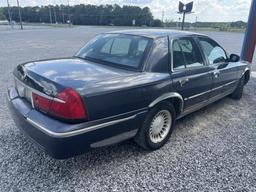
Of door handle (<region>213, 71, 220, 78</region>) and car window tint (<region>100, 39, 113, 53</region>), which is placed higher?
car window tint (<region>100, 39, 113, 53</region>)

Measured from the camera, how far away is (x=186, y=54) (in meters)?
3.42

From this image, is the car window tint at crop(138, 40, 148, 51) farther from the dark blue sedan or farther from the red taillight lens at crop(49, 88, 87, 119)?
the red taillight lens at crop(49, 88, 87, 119)

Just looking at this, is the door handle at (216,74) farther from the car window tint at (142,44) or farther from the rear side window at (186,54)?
the car window tint at (142,44)

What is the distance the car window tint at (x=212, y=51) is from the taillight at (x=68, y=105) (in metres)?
2.55

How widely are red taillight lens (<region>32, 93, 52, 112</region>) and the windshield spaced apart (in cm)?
108

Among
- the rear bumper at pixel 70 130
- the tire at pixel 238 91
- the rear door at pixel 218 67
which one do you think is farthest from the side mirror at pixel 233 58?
the rear bumper at pixel 70 130

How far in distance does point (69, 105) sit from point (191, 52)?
2.26 metres

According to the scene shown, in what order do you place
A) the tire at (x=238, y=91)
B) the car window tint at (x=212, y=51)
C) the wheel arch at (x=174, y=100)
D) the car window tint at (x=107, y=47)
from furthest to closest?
1. the tire at (x=238, y=91)
2. the car window tint at (x=212, y=51)
3. the car window tint at (x=107, y=47)
4. the wheel arch at (x=174, y=100)

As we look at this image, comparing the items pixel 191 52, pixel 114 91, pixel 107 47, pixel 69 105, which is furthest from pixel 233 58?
pixel 69 105

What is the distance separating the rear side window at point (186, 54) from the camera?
3.22 m

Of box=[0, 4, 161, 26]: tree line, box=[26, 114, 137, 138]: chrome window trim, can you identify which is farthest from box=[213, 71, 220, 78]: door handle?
box=[0, 4, 161, 26]: tree line

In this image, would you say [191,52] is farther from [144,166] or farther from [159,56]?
[144,166]

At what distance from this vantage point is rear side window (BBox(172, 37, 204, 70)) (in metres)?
3.22

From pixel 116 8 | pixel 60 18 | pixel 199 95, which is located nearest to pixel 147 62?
pixel 199 95
